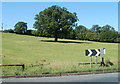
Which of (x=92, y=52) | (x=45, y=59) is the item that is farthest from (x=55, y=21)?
(x=92, y=52)

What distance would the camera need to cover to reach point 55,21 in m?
66.4

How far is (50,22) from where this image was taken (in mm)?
65812

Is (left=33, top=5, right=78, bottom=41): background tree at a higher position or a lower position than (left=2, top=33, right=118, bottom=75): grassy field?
higher

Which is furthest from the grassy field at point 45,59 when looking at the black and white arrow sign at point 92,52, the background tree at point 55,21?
the background tree at point 55,21

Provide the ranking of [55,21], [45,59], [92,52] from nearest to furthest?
[92,52] < [45,59] < [55,21]

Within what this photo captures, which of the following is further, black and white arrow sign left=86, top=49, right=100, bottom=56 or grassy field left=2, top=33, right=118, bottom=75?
black and white arrow sign left=86, top=49, right=100, bottom=56

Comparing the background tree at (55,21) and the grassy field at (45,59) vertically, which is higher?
the background tree at (55,21)

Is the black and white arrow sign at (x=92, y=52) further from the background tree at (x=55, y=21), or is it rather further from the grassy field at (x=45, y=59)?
the background tree at (x=55, y=21)

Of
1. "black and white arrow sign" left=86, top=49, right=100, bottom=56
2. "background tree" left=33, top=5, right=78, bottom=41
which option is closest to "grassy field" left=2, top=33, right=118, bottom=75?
"black and white arrow sign" left=86, top=49, right=100, bottom=56

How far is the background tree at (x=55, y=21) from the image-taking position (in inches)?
2564

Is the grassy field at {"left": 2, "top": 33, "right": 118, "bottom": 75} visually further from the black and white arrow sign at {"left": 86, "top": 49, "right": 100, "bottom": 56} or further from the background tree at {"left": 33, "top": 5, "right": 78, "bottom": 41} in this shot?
the background tree at {"left": 33, "top": 5, "right": 78, "bottom": 41}

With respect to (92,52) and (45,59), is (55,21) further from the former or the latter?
(92,52)

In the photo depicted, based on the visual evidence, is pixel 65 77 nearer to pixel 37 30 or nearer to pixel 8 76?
pixel 8 76

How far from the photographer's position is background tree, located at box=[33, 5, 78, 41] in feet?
214
